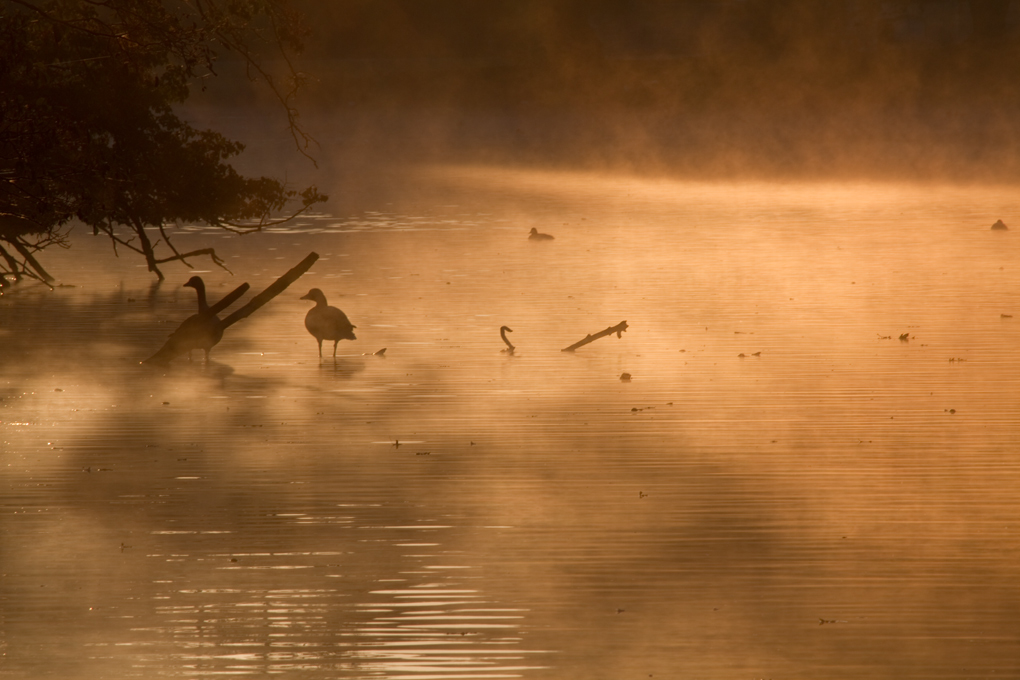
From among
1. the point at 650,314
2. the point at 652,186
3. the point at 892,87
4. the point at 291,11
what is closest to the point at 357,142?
the point at 652,186

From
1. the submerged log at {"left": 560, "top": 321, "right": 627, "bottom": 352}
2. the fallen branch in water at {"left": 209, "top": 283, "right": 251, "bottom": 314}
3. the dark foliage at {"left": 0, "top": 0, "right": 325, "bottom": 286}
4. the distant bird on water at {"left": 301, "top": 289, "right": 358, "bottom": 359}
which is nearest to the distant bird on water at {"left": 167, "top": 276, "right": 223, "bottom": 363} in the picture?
the fallen branch in water at {"left": 209, "top": 283, "right": 251, "bottom": 314}

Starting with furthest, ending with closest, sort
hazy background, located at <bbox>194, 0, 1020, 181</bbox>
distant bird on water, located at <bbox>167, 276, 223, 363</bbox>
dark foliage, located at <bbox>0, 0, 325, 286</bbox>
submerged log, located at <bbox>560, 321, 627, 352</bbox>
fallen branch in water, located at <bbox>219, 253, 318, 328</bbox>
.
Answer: hazy background, located at <bbox>194, 0, 1020, 181</bbox>
fallen branch in water, located at <bbox>219, 253, 318, 328</bbox>
submerged log, located at <bbox>560, 321, 627, 352</bbox>
distant bird on water, located at <bbox>167, 276, 223, 363</bbox>
dark foliage, located at <bbox>0, 0, 325, 286</bbox>

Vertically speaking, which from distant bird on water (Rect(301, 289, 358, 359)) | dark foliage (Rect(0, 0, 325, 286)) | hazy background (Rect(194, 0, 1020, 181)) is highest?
hazy background (Rect(194, 0, 1020, 181))

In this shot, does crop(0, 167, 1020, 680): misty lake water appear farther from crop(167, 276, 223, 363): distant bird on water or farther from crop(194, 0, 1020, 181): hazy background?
crop(194, 0, 1020, 181): hazy background

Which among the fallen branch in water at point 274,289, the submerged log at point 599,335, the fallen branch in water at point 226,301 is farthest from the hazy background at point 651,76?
the submerged log at point 599,335

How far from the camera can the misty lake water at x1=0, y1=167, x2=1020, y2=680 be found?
23.4ft

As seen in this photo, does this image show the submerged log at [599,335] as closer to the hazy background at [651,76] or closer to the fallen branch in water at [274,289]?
the fallen branch in water at [274,289]

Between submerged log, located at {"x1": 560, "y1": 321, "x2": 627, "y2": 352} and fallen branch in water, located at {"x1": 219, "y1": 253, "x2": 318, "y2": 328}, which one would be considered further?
fallen branch in water, located at {"x1": 219, "y1": 253, "x2": 318, "y2": 328}

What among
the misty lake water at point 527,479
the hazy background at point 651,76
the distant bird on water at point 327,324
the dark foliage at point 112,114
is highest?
the hazy background at point 651,76

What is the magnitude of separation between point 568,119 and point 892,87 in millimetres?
12023

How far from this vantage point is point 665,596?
25.0 feet

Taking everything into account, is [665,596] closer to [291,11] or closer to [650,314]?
[291,11]

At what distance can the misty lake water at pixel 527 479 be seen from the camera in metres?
7.14

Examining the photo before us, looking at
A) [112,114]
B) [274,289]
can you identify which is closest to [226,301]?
[274,289]
